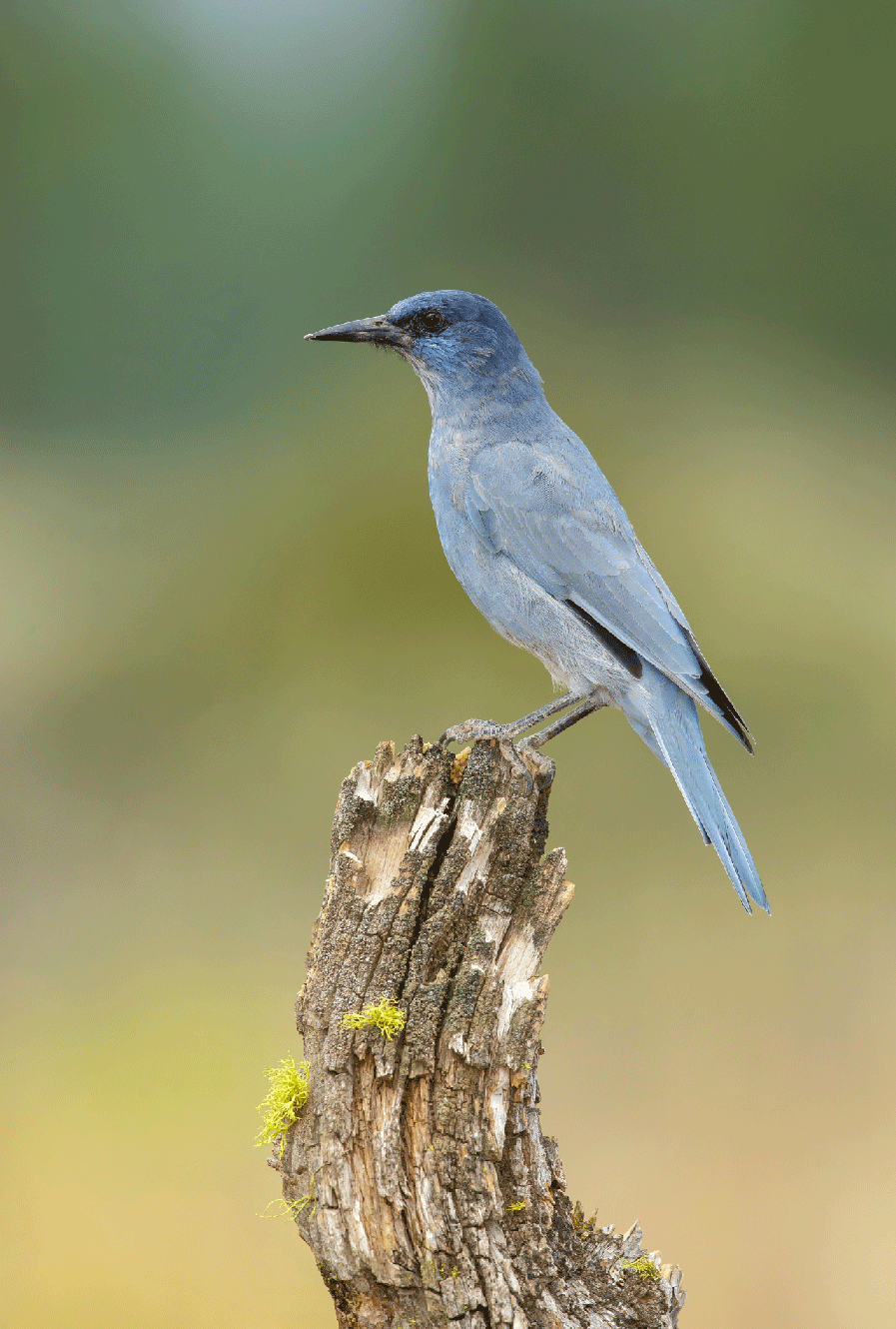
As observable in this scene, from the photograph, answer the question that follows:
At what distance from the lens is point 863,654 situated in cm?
861

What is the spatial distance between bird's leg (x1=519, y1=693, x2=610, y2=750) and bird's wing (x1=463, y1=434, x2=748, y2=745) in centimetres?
34

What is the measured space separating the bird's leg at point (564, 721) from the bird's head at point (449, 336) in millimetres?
1456

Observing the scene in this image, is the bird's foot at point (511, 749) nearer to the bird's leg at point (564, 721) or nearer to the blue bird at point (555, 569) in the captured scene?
the blue bird at point (555, 569)

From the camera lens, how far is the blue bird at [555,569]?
3.97 m

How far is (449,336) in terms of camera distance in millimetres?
4621

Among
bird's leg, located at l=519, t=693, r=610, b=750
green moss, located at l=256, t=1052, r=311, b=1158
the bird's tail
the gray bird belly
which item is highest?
the gray bird belly

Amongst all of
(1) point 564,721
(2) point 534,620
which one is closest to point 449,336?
(2) point 534,620

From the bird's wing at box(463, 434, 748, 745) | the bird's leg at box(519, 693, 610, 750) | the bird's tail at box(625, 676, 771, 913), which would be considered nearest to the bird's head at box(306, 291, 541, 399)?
the bird's wing at box(463, 434, 748, 745)

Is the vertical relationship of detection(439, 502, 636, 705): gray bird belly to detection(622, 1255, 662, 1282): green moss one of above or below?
above

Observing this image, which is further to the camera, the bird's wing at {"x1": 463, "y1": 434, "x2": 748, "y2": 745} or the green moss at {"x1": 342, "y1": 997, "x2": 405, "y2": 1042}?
the bird's wing at {"x1": 463, "y1": 434, "x2": 748, "y2": 745}

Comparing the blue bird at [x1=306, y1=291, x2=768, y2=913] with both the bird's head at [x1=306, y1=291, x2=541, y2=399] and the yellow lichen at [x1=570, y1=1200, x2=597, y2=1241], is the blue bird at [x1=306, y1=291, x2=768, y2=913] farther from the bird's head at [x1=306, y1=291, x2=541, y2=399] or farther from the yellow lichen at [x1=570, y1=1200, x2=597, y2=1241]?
the yellow lichen at [x1=570, y1=1200, x2=597, y2=1241]

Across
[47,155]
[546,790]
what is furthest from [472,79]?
[546,790]

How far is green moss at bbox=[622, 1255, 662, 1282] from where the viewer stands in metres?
3.01

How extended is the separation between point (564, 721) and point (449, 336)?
1.80 metres
